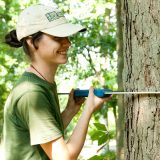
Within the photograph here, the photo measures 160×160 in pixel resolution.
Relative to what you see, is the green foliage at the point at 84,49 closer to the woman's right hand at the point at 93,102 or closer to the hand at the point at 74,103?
the hand at the point at 74,103

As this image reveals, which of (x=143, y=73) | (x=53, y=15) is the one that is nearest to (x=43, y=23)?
(x=53, y=15)

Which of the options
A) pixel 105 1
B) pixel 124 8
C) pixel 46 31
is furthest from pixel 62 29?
pixel 105 1

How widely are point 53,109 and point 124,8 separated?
625 mm

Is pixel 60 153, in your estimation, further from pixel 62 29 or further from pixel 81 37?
pixel 81 37

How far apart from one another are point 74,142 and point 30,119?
24cm

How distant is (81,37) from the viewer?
22.7 ft

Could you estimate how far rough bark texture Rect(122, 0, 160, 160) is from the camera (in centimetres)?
176

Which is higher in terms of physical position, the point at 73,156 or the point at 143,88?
the point at 143,88

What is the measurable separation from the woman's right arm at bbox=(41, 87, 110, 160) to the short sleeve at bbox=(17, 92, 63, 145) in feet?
0.14

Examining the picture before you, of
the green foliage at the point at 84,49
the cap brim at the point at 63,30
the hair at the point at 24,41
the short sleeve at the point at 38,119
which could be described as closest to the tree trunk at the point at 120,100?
the green foliage at the point at 84,49

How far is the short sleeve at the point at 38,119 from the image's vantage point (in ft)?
5.57

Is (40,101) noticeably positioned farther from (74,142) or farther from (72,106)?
(72,106)

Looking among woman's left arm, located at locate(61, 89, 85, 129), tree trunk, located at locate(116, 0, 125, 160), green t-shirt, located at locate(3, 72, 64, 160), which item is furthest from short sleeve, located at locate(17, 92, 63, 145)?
tree trunk, located at locate(116, 0, 125, 160)

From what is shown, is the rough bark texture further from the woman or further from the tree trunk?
the tree trunk
